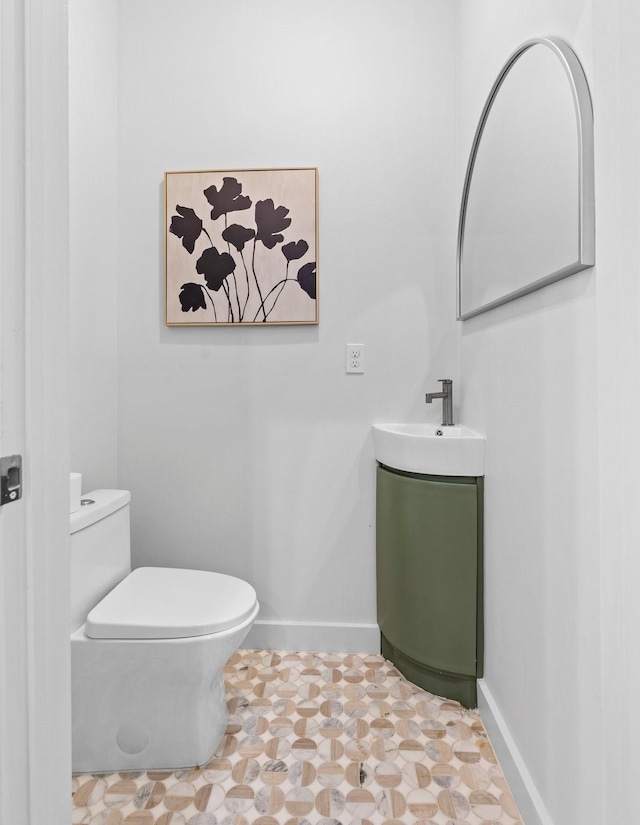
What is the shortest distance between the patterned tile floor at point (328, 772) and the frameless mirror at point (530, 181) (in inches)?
46.7

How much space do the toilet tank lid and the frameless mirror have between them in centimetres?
124

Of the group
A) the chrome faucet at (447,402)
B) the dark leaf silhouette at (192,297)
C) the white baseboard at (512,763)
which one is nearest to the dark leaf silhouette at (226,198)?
the dark leaf silhouette at (192,297)

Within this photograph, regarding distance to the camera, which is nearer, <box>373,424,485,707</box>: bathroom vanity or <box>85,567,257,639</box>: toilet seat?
<box>85,567,257,639</box>: toilet seat

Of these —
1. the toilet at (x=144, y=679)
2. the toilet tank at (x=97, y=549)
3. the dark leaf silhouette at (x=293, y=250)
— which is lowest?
the toilet at (x=144, y=679)

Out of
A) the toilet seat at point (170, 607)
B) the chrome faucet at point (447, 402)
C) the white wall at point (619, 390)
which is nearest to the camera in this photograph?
the white wall at point (619, 390)

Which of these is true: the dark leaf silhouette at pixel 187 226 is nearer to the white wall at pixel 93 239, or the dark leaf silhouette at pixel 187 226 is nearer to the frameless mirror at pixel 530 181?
the white wall at pixel 93 239

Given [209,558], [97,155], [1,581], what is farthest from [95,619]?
[97,155]

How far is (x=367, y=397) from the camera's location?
74.4 inches

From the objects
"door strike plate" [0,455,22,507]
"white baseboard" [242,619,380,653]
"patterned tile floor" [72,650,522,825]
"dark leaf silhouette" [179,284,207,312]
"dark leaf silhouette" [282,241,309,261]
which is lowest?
"patterned tile floor" [72,650,522,825]

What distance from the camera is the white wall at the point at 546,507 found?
86cm

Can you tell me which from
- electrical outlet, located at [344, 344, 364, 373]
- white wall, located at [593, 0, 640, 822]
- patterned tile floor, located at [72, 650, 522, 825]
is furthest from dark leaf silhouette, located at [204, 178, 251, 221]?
patterned tile floor, located at [72, 650, 522, 825]

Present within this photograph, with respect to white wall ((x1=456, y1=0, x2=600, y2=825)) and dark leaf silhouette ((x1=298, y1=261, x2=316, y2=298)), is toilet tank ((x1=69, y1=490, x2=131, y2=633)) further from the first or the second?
white wall ((x1=456, y1=0, x2=600, y2=825))

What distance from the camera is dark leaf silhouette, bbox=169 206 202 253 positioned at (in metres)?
1.90

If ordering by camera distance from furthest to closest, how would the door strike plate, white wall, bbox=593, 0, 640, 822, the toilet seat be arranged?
the toilet seat < white wall, bbox=593, 0, 640, 822 < the door strike plate
